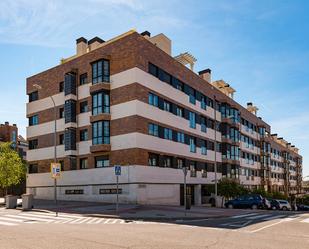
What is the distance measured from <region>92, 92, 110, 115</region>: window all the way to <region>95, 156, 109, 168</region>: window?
4.34 m

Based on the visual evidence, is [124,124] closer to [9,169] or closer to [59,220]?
[9,169]

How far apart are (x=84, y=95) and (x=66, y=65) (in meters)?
5.24

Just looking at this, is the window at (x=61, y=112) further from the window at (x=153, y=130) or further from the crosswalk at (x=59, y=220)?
the crosswalk at (x=59, y=220)

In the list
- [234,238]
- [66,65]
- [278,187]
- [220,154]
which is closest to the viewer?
[234,238]

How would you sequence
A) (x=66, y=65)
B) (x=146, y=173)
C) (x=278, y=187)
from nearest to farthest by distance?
(x=146, y=173) → (x=66, y=65) → (x=278, y=187)

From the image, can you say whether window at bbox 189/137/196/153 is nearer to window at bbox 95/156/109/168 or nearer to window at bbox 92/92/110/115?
window at bbox 95/156/109/168

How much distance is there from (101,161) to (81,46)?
14809mm

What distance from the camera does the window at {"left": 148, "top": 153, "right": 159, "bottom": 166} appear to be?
34000 mm

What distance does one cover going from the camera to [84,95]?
37.1m

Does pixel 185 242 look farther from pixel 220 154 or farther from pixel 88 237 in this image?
pixel 220 154

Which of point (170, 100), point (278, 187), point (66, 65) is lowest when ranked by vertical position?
point (278, 187)

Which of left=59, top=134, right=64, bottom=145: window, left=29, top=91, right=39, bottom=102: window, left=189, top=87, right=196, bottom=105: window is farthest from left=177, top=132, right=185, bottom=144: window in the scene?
left=29, top=91, right=39, bottom=102: window

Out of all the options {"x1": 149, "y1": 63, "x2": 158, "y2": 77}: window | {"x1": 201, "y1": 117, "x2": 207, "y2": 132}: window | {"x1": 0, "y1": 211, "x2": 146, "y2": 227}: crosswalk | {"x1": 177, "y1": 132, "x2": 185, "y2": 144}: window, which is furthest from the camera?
{"x1": 201, "y1": 117, "x2": 207, "y2": 132}: window

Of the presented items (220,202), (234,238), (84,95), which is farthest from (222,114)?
(234,238)
